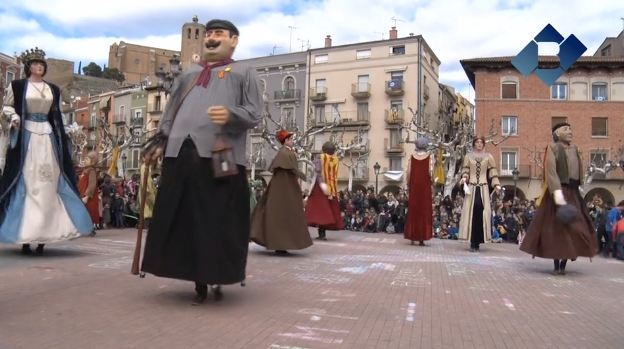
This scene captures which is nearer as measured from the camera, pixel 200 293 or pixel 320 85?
pixel 200 293

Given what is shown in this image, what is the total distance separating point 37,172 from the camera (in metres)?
7.12

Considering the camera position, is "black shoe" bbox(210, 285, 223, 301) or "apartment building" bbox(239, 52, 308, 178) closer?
"black shoe" bbox(210, 285, 223, 301)

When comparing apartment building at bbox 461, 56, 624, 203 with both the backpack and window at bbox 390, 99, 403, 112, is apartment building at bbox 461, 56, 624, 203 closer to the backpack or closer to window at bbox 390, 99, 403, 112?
window at bbox 390, 99, 403, 112

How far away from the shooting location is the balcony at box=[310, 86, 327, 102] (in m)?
51.7

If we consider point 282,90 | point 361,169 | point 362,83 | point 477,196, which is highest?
point 362,83

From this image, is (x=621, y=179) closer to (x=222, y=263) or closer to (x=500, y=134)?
(x=500, y=134)

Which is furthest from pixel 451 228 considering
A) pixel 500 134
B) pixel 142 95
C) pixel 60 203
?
pixel 142 95

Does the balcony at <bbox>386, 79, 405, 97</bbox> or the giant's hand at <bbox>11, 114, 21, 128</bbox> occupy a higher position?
the balcony at <bbox>386, 79, 405, 97</bbox>

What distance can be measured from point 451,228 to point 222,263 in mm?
13254

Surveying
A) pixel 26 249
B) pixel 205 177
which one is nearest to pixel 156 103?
pixel 26 249

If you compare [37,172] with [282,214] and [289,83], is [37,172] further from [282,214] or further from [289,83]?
[289,83]

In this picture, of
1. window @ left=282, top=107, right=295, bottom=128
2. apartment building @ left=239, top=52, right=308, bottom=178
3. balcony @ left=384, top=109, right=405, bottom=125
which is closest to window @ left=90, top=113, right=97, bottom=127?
apartment building @ left=239, top=52, right=308, bottom=178

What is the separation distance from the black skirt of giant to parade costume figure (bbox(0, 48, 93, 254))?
116 inches

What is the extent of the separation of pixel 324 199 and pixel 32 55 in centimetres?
599
